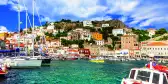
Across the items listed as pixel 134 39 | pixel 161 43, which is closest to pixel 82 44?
pixel 134 39

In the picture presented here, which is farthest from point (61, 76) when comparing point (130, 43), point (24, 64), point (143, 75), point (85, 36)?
point (85, 36)

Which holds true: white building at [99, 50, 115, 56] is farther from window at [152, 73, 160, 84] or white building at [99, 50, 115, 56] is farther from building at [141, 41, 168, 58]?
window at [152, 73, 160, 84]

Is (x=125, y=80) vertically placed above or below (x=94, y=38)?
below

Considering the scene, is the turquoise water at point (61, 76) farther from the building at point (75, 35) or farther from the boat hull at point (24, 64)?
the building at point (75, 35)

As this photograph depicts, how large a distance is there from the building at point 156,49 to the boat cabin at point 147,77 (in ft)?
470

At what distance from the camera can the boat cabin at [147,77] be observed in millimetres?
14786

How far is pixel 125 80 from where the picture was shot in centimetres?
1578

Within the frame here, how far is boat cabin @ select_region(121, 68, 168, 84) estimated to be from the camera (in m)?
14.8

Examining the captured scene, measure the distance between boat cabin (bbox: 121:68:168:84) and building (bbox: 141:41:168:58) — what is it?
14334cm

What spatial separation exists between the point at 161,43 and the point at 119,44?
35429 mm

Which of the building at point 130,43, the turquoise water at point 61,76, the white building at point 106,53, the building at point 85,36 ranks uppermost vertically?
the building at point 85,36

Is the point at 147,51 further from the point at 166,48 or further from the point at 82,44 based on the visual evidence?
the point at 82,44

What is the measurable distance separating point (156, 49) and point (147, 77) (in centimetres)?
14911

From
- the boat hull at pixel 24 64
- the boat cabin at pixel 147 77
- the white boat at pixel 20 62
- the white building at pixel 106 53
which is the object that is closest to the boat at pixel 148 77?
the boat cabin at pixel 147 77
